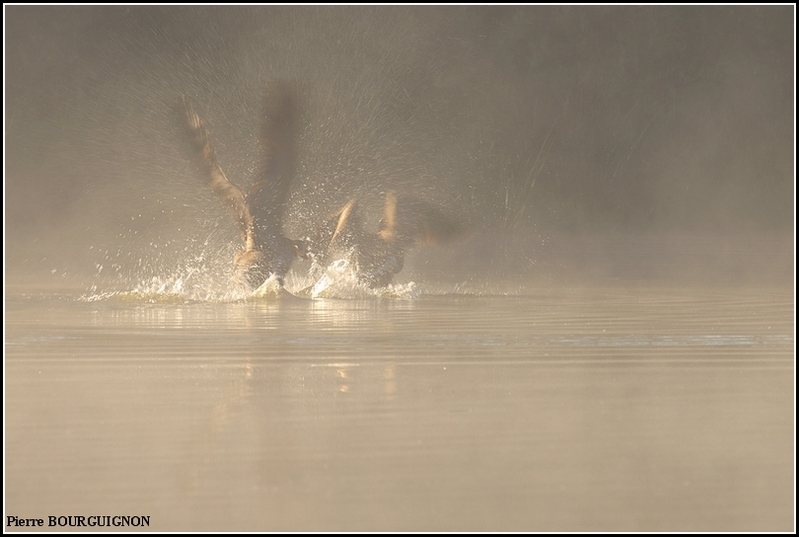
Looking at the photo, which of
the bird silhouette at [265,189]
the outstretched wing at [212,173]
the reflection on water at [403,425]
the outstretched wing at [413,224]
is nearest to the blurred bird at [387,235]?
the outstretched wing at [413,224]

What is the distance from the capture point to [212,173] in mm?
8984

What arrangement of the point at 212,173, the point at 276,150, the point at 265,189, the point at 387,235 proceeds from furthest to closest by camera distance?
the point at 276,150
the point at 265,189
the point at 387,235
the point at 212,173

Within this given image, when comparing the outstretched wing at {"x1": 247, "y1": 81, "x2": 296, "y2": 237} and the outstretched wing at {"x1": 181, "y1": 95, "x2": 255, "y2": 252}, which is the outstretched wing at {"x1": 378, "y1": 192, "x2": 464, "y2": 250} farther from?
the outstretched wing at {"x1": 181, "y1": 95, "x2": 255, "y2": 252}

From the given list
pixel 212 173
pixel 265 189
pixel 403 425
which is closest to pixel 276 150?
pixel 265 189

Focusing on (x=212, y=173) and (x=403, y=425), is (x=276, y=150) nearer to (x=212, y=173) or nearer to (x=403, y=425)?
(x=212, y=173)

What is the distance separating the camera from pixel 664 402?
3961 millimetres

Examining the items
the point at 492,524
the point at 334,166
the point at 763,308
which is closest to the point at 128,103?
the point at 334,166

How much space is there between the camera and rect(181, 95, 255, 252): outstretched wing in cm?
881

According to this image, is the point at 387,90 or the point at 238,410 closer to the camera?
the point at 238,410

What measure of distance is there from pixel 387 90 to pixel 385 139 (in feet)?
9.01

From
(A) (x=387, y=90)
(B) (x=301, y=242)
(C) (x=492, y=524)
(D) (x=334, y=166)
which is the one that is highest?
(A) (x=387, y=90)

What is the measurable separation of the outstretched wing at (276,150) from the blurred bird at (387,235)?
48 centimetres

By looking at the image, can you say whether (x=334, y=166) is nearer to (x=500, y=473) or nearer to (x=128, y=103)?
(x=128, y=103)

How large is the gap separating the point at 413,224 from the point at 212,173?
5.04ft
